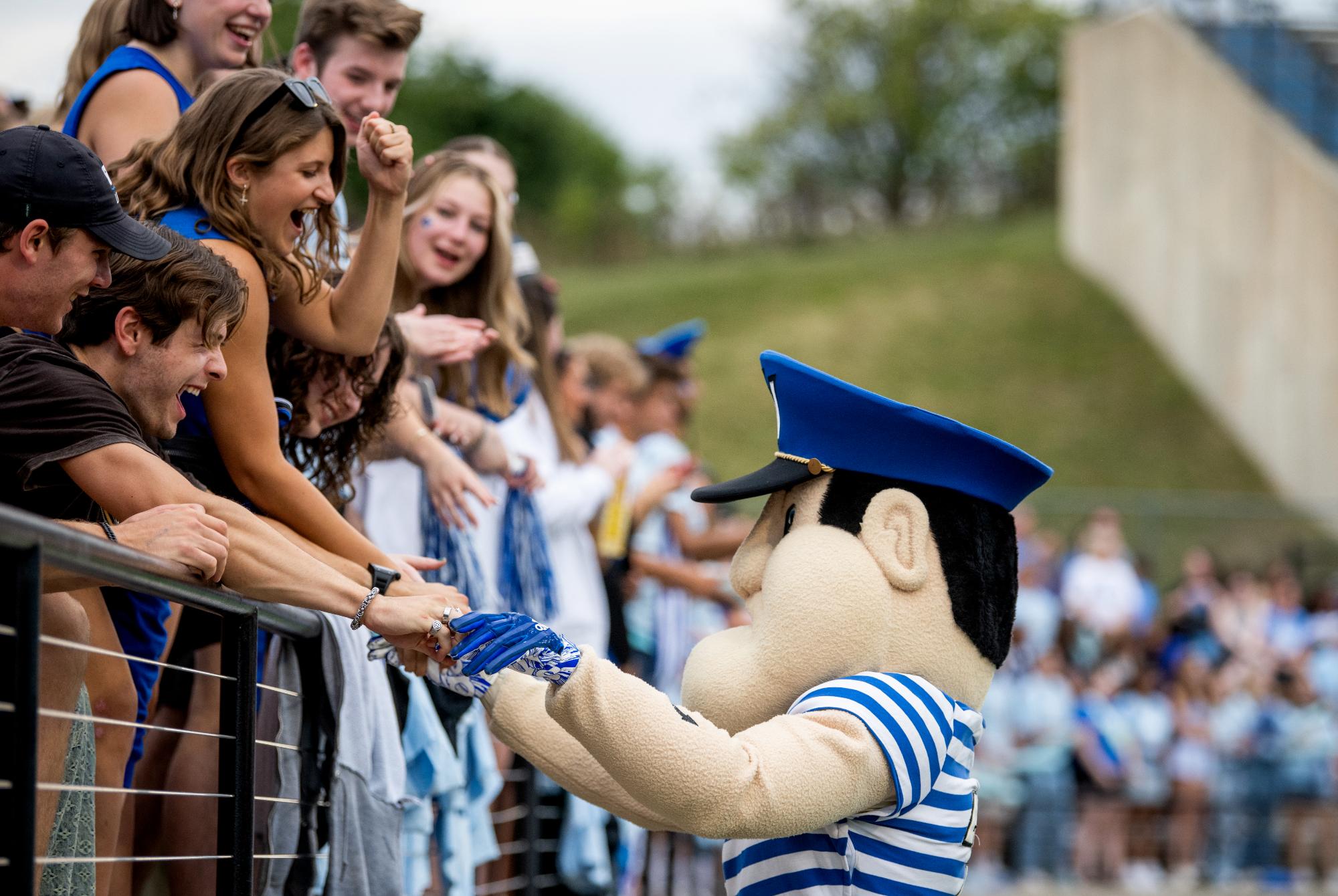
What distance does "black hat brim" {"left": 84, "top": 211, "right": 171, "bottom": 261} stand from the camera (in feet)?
8.86

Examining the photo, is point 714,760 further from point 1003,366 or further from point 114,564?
point 1003,366

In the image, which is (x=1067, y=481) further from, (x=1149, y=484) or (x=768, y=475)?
(x=768, y=475)

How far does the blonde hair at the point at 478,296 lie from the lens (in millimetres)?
4566

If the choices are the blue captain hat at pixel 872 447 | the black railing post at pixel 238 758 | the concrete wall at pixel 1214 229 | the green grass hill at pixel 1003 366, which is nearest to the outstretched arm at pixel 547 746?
the black railing post at pixel 238 758

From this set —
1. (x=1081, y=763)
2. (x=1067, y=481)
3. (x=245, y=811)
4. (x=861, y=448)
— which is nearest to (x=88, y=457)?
(x=245, y=811)

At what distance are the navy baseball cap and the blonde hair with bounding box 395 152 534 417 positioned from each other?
1800 mm

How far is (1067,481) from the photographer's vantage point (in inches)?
779

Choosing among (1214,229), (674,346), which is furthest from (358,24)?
(1214,229)

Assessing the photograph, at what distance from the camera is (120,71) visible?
3639 millimetres

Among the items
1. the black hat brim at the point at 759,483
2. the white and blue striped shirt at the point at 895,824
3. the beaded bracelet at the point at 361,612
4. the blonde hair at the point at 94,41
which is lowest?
the white and blue striped shirt at the point at 895,824

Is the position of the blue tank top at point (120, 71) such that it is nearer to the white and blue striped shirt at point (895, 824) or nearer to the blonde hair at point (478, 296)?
the blonde hair at point (478, 296)

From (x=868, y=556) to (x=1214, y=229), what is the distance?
19.3 meters

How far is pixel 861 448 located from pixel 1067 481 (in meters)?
17.3

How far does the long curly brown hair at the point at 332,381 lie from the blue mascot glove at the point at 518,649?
1.07 m
